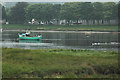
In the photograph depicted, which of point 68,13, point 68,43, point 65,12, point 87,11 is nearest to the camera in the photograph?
point 68,43

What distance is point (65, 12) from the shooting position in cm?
14412

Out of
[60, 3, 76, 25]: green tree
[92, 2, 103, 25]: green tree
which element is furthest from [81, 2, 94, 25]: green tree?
[60, 3, 76, 25]: green tree

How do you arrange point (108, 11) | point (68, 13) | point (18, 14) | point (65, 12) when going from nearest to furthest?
point (108, 11), point (68, 13), point (65, 12), point (18, 14)

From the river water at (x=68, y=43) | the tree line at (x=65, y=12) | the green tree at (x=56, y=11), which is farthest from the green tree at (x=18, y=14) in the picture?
the river water at (x=68, y=43)

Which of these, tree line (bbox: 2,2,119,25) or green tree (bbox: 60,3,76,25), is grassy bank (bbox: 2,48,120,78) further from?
green tree (bbox: 60,3,76,25)

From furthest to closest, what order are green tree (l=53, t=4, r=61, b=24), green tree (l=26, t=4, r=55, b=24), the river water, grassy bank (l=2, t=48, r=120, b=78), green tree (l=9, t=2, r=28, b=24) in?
green tree (l=9, t=2, r=28, b=24)
green tree (l=53, t=4, r=61, b=24)
green tree (l=26, t=4, r=55, b=24)
the river water
grassy bank (l=2, t=48, r=120, b=78)

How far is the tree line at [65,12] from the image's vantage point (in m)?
139

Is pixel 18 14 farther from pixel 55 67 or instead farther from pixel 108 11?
pixel 55 67

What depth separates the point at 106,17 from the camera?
13588cm

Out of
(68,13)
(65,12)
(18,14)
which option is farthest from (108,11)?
(18,14)

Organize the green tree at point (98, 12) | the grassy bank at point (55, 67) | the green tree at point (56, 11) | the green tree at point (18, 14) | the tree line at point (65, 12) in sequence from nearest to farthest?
1. the grassy bank at point (55, 67)
2. the green tree at point (98, 12)
3. the tree line at point (65, 12)
4. the green tree at point (56, 11)
5. the green tree at point (18, 14)

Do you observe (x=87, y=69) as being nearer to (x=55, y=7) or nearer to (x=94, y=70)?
(x=94, y=70)

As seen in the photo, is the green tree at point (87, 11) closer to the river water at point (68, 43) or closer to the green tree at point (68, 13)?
the green tree at point (68, 13)

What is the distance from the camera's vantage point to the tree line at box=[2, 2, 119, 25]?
455 feet
